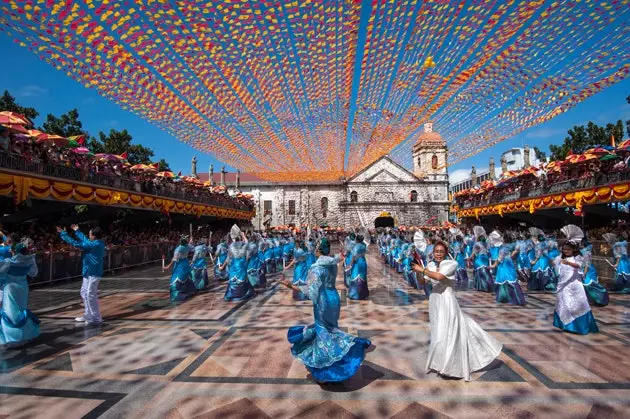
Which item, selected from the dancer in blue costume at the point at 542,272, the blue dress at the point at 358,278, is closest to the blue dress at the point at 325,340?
the blue dress at the point at 358,278

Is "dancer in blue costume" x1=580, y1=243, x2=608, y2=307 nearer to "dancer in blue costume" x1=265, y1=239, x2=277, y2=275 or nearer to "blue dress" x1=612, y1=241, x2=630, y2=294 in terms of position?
"blue dress" x1=612, y1=241, x2=630, y2=294

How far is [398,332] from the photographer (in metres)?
5.68

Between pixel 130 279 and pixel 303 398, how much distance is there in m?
10.9

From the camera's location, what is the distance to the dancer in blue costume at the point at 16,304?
506 centimetres

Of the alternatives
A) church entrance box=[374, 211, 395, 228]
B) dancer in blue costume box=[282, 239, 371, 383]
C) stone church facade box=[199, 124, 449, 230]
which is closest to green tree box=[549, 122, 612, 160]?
stone church facade box=[199, 124, 449, 230]

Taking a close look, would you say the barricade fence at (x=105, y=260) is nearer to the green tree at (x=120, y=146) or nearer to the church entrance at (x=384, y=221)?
the green tree at (x=120, y=146)

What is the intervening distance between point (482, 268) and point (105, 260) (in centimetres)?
1260

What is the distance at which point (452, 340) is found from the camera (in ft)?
12.8

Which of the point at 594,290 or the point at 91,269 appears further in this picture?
the point at 594,290

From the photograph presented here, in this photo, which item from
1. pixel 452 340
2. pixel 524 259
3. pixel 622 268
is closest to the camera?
pixel 452 340

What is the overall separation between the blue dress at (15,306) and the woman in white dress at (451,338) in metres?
5.42

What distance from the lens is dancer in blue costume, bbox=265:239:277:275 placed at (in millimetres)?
13617

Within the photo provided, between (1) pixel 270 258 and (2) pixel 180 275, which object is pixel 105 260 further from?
(2) pixel 180 275

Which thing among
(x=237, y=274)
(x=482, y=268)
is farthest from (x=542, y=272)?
(x=237, y=274)
